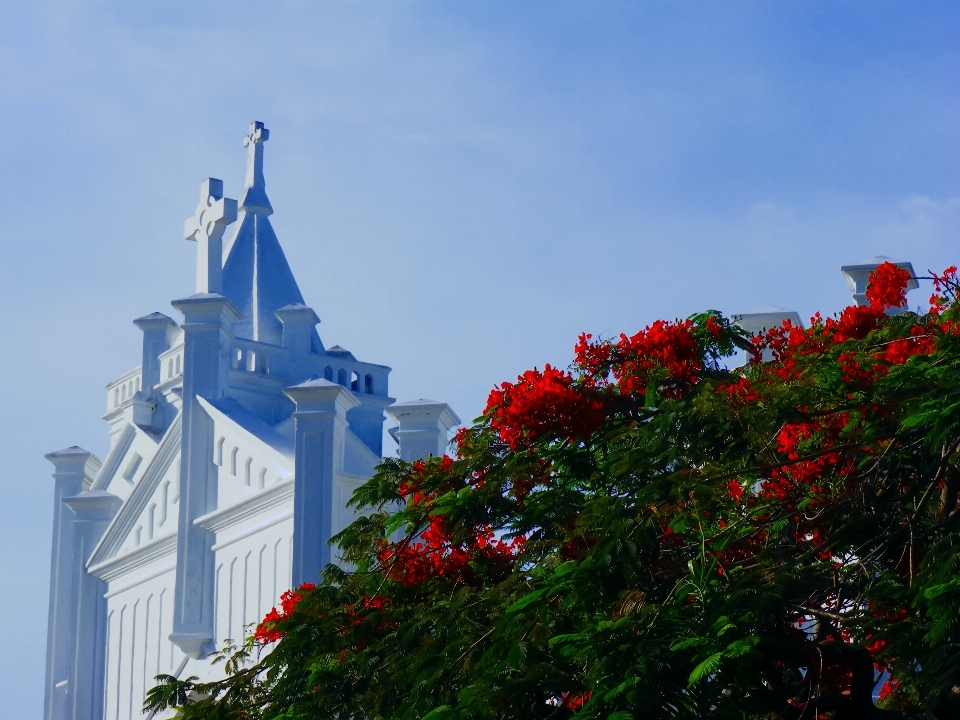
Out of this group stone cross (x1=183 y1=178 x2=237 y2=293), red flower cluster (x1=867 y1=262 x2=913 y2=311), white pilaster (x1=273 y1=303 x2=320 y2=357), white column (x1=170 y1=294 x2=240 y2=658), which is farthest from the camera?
white pilaster (x1=273 y1=303 x2=320 y2=357)

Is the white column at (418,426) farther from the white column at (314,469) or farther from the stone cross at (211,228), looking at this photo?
the stone cross at (211,228)

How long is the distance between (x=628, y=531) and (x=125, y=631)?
35.5 feet

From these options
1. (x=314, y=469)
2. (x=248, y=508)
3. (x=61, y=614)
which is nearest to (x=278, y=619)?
(x=314, y=469)

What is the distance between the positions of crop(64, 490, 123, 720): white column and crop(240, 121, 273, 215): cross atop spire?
435 cm

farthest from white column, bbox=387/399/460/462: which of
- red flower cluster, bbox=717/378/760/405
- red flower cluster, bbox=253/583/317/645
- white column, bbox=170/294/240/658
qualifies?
red flower cluster, bbox=717/378/760/405

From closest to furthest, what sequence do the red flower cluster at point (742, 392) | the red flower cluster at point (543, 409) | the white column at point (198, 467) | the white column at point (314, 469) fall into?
1. the red flower cluster at point (742, 392)
2. the red flower cluster at point (543, 409)
3. the white column at point (314, 469)
4. the white column at point (198, 467)

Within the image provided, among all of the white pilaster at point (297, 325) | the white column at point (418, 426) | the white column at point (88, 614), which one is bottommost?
the white column at point (88, 614)

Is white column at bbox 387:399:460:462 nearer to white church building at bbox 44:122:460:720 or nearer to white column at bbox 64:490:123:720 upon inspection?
white church building at bbox 44:122:460:720

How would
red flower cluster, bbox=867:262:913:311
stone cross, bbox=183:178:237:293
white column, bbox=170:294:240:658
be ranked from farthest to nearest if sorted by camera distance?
1. stone cross, bbox=183:178:237:293
2. white column, bbox=170:294:240:658
3. red flower cluster, bbox=867:262:913:311

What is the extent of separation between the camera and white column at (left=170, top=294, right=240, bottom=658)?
14.1m

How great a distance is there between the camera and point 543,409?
726 cm

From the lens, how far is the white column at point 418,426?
1416 centimetres

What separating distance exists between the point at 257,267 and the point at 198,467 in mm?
4258

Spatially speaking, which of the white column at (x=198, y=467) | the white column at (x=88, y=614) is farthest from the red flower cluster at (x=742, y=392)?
the white column at (x=88, y=614)
